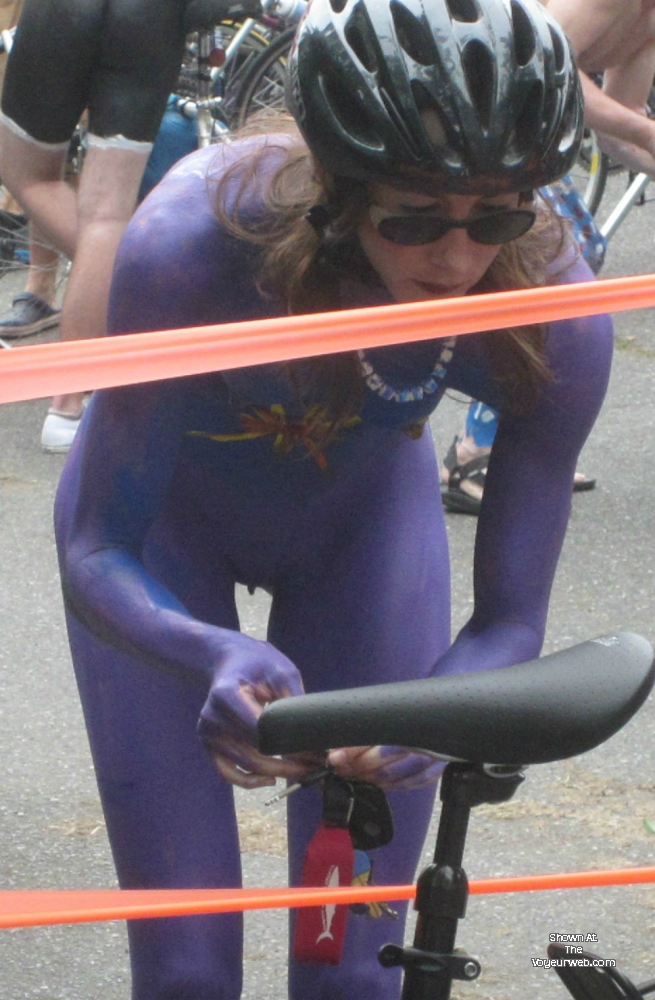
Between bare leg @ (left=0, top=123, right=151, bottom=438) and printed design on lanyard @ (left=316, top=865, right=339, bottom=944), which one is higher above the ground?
printed design on lanyard @ (left=316, top=865, right=339, bottom=944)

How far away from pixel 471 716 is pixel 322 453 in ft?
2.87

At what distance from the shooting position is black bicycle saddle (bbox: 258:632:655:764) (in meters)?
1.25

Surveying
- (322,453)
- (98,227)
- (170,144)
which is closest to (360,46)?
(322,453)

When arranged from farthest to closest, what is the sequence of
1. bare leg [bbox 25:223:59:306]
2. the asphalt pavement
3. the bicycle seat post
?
1. bare leg [bbox 25:223:59:306]
2. the asphalt pavement
3. the bicycle seat post

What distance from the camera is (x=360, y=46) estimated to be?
69.8 inches

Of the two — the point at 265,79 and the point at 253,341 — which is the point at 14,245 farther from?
the point at 253,341

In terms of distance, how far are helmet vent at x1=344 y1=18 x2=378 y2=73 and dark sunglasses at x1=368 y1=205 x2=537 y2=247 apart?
0.16 meters

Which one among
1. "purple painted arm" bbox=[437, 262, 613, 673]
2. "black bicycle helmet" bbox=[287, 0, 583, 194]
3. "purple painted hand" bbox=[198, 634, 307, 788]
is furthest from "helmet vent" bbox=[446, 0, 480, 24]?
"purple painted hand" bbox=[198, 634, 307, 788]

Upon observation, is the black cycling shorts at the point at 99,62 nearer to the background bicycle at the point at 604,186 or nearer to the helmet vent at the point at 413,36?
the background bicycle at the point at 604,186

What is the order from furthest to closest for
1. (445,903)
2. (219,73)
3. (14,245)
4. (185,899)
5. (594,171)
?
(594,171)
(14,245)
(219,73)
(185,899)
(445,903)

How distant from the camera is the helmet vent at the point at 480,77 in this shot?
1724 millimetres

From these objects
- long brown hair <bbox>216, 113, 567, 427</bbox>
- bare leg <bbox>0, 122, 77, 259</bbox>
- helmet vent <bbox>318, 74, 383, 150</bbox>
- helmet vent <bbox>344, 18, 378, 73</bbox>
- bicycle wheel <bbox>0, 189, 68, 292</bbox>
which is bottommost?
bicycle wheel <bbox>0, 189, 68, 292</bbox>

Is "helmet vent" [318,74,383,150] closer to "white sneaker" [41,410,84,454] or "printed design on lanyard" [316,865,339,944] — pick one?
"printed design on lanyard" [316,865,339,944]

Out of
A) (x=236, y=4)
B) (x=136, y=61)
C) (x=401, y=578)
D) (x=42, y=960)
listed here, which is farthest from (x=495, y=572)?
(x=236, y=4)
